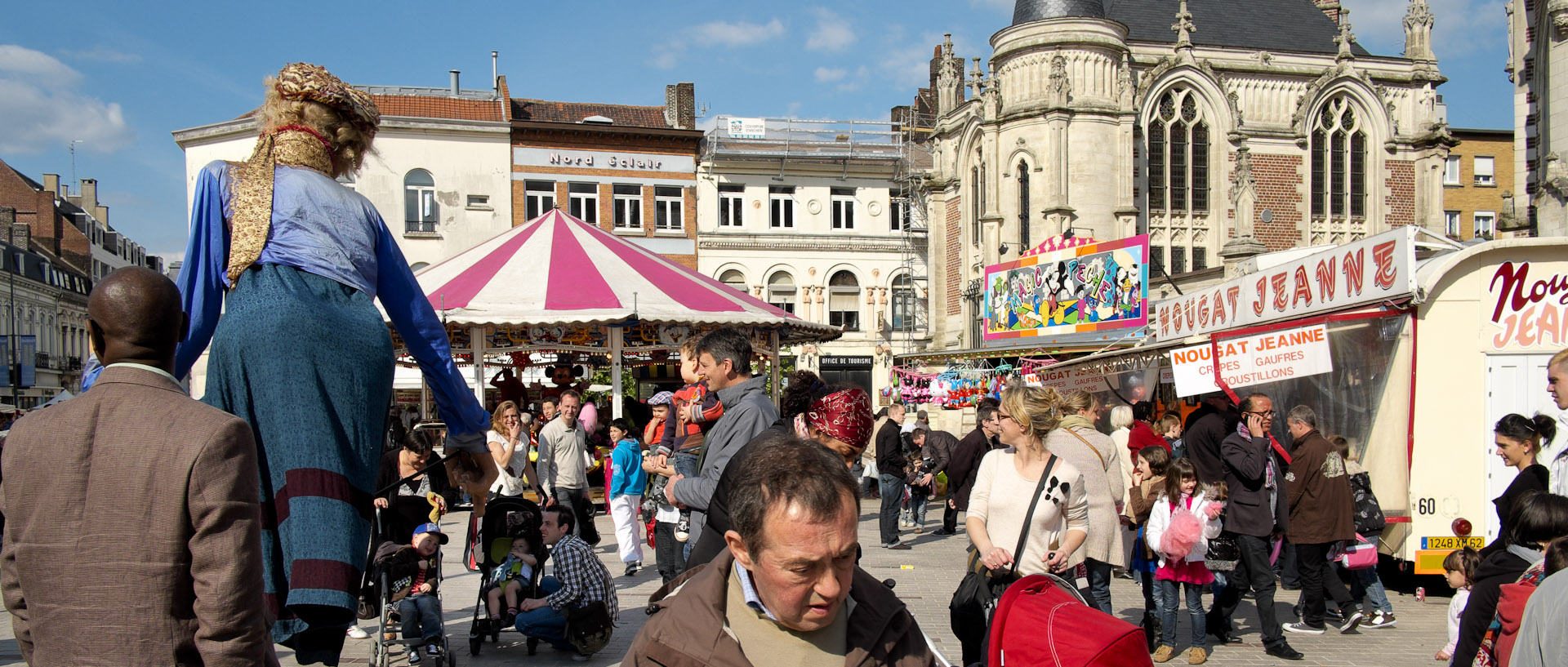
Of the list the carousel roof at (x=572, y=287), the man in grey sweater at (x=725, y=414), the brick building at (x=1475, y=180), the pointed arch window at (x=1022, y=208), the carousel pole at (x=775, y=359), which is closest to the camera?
the man in grey sweater at (x=725, y=414)

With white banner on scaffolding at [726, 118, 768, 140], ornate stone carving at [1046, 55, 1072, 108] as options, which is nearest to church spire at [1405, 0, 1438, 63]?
ornate stone carving at [1046, 55, 1072, 108]

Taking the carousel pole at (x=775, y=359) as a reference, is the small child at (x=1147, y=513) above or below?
below

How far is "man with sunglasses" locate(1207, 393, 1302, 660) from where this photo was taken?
24.5 ft

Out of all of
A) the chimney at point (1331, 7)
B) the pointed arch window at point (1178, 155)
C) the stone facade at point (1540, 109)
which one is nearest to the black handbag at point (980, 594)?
the stone facade at point (1540, 109)

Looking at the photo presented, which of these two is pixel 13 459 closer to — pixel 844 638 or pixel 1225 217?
pixel 844 638

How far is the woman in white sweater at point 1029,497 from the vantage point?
5395mm

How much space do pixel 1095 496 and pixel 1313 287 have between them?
609 centimetres

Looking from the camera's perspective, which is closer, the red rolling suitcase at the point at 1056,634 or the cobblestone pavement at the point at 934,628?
the red rolling suitcase at the point at 1056,634

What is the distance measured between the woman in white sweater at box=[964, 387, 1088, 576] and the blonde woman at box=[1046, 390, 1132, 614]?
0.39 meters

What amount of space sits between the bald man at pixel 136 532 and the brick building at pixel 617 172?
3331 cm

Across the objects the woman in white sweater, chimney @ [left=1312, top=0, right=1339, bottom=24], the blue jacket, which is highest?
chimney @ [left=1312, top=0, right=1339, bottom=24]

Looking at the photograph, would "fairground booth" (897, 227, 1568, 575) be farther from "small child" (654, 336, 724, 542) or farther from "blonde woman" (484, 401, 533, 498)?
"blonde woman" (484, 401, 533, 498)

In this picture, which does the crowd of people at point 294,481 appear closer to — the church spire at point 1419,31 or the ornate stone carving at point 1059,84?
the ornate stone carving at point 1059,84

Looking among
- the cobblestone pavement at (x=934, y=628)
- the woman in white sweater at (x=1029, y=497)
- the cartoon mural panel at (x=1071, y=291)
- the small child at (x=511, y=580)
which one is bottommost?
the cobblestone pavement at (x=934, y=628)
